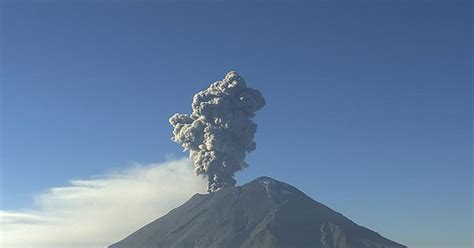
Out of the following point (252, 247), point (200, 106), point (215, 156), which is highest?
point (200, 106)

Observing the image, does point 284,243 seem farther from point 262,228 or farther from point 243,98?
point 243,98

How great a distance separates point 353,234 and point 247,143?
132 feet

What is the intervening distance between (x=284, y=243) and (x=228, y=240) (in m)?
16.8

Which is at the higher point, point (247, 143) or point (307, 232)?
point (247, 143)

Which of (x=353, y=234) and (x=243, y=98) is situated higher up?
(x=243, y=98)

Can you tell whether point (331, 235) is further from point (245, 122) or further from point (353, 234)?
point (245, 122)

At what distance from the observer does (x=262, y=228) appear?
199125 mm

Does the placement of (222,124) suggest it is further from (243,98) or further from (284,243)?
(284,243)

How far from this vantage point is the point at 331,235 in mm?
195250

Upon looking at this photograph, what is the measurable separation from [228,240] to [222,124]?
33.0 m

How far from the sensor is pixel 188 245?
646ft

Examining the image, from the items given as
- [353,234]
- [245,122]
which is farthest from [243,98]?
[353,234]

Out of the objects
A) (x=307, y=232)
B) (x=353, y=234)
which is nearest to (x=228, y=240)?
(x=307, y=232)

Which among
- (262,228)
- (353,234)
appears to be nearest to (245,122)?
(262,228)
